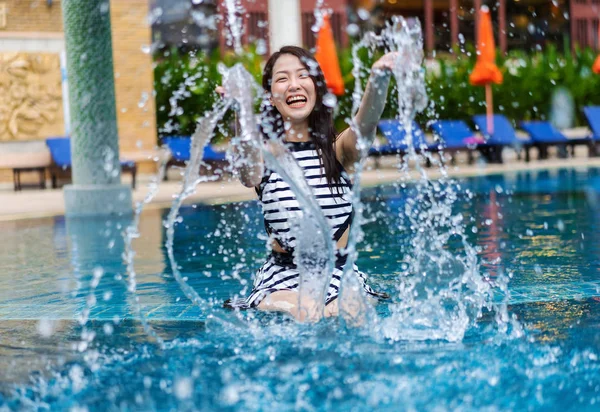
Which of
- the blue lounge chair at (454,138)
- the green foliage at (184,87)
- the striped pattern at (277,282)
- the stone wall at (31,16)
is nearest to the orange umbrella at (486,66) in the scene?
the blue lounge chair at (454,138)

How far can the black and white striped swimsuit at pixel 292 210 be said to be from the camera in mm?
4770

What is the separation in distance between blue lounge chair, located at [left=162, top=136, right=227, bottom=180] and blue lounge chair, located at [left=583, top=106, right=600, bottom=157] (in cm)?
797

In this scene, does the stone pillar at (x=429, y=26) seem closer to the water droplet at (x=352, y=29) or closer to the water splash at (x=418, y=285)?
the water droplet at (x=352, y=29)

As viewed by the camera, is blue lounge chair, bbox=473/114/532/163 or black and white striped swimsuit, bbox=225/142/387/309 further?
blue lounge chair, bbox=473/114/532/163

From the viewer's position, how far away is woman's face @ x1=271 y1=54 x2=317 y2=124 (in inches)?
183

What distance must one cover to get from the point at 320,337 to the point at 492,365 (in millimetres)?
808

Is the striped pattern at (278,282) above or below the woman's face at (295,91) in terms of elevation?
below

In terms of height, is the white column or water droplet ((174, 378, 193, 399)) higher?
the white column

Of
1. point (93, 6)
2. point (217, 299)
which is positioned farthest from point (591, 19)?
point (217, 299)

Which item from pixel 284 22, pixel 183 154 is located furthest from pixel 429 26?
pixel 183 154

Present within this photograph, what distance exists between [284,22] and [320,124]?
21.2m

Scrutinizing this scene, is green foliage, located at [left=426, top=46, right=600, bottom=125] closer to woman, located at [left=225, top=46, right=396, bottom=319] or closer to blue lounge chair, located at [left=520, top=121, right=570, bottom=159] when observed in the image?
blue lounge chair, located at [left=520, top=121, right=570, bottom=159]

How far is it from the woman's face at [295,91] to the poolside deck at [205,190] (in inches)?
212

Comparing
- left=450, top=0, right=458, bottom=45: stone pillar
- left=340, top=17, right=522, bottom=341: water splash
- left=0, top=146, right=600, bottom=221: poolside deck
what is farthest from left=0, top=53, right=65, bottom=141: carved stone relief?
left=450, top=0, right=458, bottom=45: stone pillar
